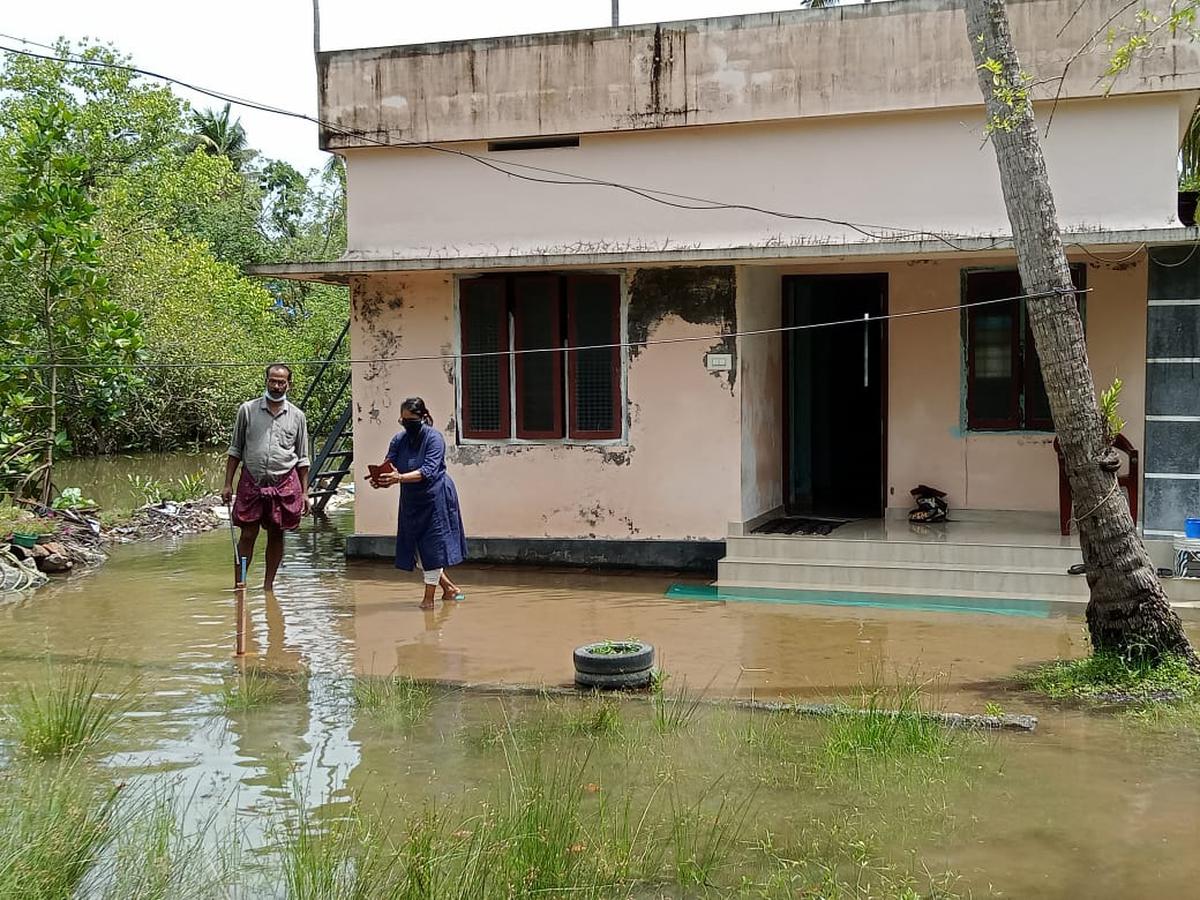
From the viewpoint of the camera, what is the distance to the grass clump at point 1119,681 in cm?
685

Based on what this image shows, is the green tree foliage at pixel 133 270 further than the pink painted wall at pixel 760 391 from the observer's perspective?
Yes

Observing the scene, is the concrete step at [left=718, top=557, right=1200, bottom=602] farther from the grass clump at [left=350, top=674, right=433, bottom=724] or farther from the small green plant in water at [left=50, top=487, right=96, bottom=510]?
the small green plant in water at [left=50, top=487, right=96, bottom=510]

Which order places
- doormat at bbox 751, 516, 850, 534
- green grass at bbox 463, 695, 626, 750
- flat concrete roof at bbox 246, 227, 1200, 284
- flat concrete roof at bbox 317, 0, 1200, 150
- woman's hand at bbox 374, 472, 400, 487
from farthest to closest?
doormat at bbox 751, 516, 850, 534
flat concrete roof at bbox 317, 0, 1200, 150
flat concrete roof at bbox 246, 227, 1200, 284
woman's hand at bbox 374, 472, 400, 487
green grass at bbox 463, 695, 626, 750

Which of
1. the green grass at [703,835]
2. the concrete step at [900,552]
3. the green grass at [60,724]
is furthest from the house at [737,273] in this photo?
the green grass at [60,724]

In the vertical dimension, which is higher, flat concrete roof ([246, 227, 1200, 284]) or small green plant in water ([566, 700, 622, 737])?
flat concrete roof ([246, 227, 1200, 284])

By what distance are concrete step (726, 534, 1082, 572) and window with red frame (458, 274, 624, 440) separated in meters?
1.80

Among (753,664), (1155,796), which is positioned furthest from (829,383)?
(1155,796)

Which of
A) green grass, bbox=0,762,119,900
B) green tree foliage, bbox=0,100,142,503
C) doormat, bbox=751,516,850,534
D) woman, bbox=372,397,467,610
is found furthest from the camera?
green tree foliage, bbox=0,100,142,503

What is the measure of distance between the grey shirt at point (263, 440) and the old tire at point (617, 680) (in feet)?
13.5

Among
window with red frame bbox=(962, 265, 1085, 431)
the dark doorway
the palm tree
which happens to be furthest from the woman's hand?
the palm tree

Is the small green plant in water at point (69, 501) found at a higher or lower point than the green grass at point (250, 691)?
higher

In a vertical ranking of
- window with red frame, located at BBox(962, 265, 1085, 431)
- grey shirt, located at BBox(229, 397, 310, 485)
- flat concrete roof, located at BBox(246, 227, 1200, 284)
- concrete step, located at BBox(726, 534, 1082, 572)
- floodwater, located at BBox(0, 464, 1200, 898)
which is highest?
flat concrete roof, located at BBox(246, 227, 1200, 284)

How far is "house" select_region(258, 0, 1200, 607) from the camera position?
10367 mm

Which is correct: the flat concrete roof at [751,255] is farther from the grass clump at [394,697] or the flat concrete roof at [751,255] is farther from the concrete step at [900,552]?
the grass clump at [394,697]
